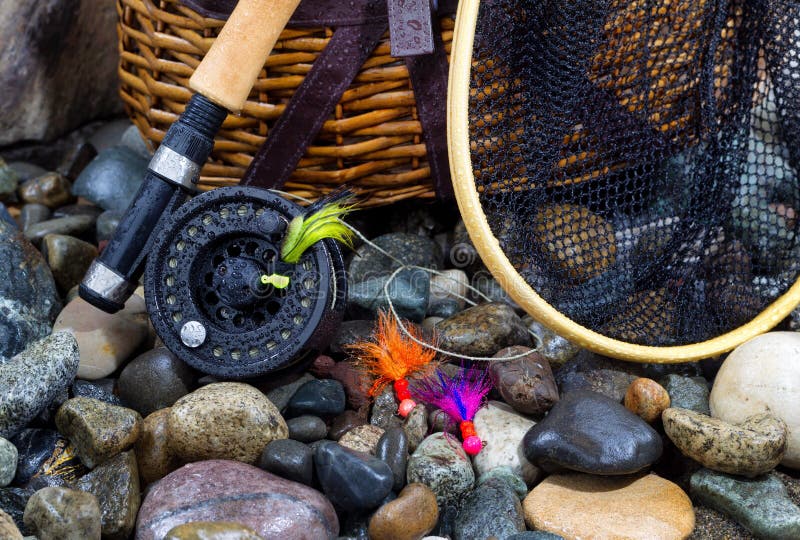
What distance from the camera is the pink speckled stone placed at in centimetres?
164

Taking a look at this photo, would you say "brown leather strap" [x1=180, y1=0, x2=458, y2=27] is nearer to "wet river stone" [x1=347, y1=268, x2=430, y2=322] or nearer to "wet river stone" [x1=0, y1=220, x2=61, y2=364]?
"wet river stone" [x1=347, y1=268, x2=430, y2=322]

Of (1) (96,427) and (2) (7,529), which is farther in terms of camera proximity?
(1) (96,427)

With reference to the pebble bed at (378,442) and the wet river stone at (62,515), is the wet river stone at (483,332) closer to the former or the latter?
the pebble bed at (378,442)

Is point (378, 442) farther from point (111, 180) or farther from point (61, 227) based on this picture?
point (111, 180)

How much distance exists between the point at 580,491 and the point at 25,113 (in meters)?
2.37

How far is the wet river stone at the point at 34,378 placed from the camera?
1.80 m

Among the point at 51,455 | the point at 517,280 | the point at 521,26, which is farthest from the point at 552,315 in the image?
the point at 51,455

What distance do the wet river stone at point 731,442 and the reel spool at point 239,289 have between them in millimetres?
860

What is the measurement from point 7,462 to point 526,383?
1.18 metres

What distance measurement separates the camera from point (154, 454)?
1868 millimetres

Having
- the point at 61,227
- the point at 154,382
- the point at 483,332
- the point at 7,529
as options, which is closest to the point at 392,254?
the point at 483,332

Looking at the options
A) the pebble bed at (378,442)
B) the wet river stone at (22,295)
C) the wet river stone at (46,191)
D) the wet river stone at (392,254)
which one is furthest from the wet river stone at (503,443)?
the wet river stone at (46,191)

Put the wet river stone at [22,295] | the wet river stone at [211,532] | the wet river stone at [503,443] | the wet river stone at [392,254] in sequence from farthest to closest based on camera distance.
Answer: the wet river stone at [392,254]
the wet river stone at [22,295]
the wet river stone at [503,443]
the wet river stone at [211,532]

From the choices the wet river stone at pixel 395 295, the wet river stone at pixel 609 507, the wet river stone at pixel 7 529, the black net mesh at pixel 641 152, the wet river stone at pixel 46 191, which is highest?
the black net mesh at pixel 641 152
